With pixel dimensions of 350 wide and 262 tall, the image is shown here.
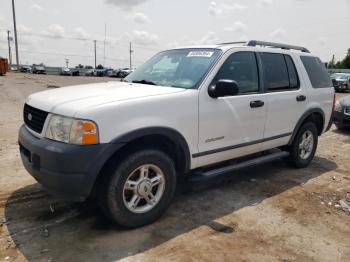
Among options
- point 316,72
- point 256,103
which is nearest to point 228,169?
point 256,103

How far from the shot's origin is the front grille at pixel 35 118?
139 inches

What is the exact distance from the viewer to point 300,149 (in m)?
Result: 5.93

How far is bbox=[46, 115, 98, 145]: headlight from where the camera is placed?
10.3 feet

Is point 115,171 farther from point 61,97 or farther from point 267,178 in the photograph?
point 267,178

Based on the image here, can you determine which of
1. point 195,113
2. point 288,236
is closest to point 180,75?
point 195,113

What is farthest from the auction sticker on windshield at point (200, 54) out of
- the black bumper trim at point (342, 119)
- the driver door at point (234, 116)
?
the black bumper trim at point (342, 119)

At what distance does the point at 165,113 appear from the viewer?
12.0 ft

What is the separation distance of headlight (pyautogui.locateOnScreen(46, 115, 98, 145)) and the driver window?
5.49 feet

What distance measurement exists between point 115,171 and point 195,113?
3.61 ft

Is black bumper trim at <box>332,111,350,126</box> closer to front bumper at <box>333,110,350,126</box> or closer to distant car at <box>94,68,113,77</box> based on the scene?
front bumper at <box>333,110,350,126</box>

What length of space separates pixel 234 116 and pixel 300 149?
84.4 inches

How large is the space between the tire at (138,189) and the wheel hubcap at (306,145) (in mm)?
2932

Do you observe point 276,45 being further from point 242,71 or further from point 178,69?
point 178,69

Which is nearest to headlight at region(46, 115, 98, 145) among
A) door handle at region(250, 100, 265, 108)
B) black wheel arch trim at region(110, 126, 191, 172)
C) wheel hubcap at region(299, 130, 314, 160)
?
black wheel arch trim at region(110, 126, 191, 172)
